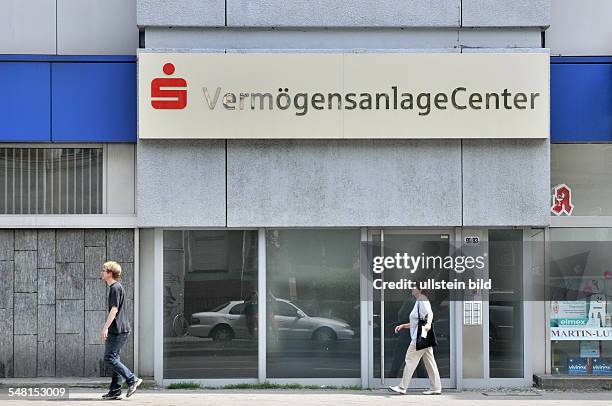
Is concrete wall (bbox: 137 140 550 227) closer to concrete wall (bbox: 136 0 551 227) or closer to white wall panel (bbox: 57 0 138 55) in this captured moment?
concrete wall (bbox: 136 0 551 227)

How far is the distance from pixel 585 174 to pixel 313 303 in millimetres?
4865

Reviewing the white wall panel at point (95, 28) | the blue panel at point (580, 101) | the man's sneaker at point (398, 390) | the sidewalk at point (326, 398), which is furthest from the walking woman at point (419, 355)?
the white wall panel at point (95, 28)

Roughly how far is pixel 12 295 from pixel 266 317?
3992 mm

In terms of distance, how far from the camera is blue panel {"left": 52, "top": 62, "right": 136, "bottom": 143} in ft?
49.2

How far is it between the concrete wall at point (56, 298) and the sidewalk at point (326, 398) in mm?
703

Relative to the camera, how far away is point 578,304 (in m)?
15.4

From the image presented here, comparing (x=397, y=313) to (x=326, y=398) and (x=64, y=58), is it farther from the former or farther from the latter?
(x=64, y=58)

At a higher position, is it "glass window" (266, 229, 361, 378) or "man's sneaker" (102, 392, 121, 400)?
"glass window" (266, 229, 361, 378)

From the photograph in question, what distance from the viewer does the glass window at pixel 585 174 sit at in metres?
15.5

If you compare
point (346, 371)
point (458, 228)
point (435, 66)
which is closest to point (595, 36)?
point (435, 66)

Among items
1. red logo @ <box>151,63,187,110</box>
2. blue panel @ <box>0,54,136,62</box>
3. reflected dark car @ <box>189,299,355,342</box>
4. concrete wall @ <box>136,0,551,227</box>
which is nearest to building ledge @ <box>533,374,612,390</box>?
concrete wall @ <box>136,0,551,227</box>

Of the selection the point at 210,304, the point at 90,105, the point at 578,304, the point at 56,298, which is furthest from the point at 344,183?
the point at 56,298

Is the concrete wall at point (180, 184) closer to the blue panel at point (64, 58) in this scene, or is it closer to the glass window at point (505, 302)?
the blue panel at point (64, 58)

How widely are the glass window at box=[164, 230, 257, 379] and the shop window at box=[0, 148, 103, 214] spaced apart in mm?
1489
